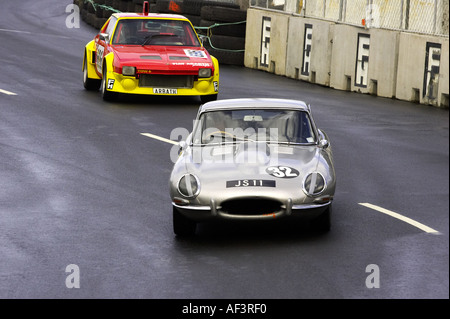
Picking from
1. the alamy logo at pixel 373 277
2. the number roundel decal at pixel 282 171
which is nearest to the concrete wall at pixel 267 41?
the number roundel decal at pixel 282 171

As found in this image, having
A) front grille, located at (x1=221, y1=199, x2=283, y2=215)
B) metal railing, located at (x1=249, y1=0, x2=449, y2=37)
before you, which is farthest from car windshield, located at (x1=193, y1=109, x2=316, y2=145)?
metal railing, located at (x1=249, y1=0, x2=449, y2=37)

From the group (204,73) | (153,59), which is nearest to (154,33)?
(153,59)

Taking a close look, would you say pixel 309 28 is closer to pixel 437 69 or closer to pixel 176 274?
pixel 437 69

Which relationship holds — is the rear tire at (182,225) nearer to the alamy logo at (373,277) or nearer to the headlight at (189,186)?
the headlight at (189,186)

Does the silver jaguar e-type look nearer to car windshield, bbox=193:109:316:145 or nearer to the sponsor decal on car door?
car windshield, bbox=193:109:316:145

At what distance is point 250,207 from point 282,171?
1.61 ft

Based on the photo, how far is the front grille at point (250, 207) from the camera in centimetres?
910

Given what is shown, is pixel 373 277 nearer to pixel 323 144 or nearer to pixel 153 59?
pixel 323 144

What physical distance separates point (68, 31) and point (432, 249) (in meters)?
26.4

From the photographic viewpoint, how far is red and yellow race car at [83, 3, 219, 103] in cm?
1852

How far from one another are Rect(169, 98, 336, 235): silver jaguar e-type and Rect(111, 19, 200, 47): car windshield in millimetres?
9257

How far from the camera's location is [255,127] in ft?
33.8

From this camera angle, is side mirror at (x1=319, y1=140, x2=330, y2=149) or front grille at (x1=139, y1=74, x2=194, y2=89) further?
front grille at (x1=139, y1=74, x2=194, y2=89)
